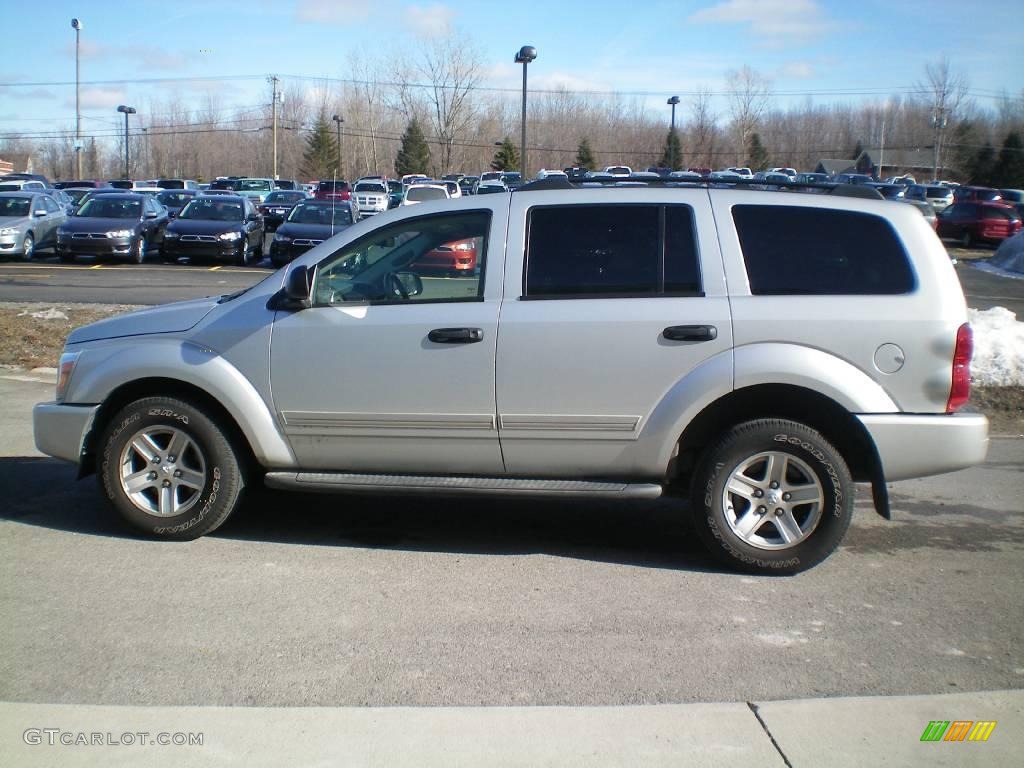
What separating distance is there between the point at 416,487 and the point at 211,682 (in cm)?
166

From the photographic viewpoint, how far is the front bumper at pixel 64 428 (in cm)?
565

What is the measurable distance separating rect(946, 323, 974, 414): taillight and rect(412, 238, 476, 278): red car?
252 centimetres

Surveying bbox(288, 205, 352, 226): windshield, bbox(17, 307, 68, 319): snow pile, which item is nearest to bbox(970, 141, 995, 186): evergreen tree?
bbox(288, 205, 352, 226): windshield

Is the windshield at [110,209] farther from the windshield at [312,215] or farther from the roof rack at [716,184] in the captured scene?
the roof rack at [716,184]

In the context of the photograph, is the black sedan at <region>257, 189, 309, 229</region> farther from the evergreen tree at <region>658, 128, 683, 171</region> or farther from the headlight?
the headlight

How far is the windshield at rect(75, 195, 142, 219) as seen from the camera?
24438mm

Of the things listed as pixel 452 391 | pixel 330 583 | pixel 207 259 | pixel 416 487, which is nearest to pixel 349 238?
pixel 452 391

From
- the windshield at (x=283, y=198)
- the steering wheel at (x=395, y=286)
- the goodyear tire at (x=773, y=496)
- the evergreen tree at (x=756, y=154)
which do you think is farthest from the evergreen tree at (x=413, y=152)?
the goodyear tire at (x=773, y=496)

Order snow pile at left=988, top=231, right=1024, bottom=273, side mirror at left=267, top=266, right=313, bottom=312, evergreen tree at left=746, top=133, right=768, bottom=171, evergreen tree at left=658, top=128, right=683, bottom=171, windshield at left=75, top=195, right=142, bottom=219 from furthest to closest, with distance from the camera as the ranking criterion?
evergreen tree at left=746, top=133, right=768, bottom=171, evergreen tree at left=658, top=128, right=683, bottom=171, snow pile at left=988, top=231, right=1024, bottom=273, windshield at left=75, top=195, right=142, bottom=219, side mirror at left=267, top=266, right=313, bottom=312

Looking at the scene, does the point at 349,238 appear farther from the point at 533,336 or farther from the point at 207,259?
the point at 207,259

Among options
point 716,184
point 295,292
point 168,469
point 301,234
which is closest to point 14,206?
point 301,234

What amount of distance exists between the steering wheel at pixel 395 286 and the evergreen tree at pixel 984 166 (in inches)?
2765

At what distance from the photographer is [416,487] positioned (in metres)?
5.34

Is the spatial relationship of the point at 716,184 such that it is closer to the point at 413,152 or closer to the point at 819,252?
the point at 819,252
